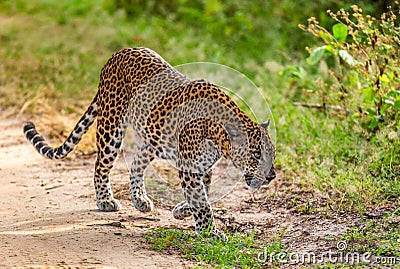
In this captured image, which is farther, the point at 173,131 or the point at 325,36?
the point at 325,36

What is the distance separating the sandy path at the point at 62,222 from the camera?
5.62 meters

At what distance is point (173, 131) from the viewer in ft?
21.6

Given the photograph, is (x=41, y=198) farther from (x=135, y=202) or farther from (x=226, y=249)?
(x=226, y=249)

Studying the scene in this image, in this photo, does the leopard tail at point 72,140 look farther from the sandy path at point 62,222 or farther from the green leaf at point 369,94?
the green leaf at point 369,94

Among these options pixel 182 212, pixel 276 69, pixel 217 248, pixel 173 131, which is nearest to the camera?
pixel 217 248

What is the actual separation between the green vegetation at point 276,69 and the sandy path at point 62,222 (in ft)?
1.28

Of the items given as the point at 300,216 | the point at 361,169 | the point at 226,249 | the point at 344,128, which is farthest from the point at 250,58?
the point at 226,249

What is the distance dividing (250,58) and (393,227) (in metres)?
6.96

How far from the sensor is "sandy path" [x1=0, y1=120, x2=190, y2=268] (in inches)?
221

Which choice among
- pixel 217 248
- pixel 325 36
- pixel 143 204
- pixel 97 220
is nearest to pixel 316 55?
pixel 325 36

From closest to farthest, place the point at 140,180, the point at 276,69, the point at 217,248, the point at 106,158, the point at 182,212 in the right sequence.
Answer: the point at 217,248 → the point at 182,212 → the point at 106,158 → the point at 140,180 → the point at 276,69

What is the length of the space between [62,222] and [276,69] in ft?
18.0

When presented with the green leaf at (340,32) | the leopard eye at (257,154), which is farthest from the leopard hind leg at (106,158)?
the green leaf at (340,32)

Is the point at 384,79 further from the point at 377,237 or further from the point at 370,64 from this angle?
the point at 377,237
